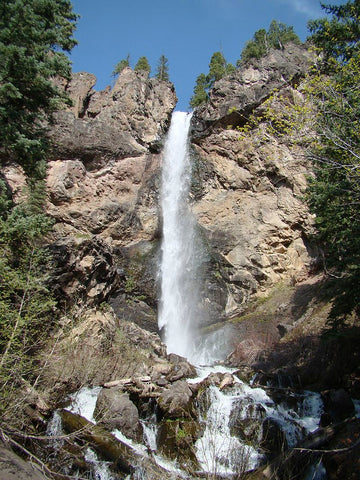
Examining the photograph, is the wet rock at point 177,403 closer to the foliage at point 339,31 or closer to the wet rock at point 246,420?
the wet rock at point 246,420

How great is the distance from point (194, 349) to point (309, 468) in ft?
44.5

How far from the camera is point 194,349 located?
19.0 meters

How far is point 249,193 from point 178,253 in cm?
644

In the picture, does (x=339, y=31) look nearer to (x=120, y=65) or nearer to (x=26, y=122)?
(x=26, y=122)

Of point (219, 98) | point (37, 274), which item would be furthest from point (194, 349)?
point (219, 98)

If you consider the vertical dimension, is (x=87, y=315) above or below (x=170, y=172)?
below

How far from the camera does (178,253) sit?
2361cm

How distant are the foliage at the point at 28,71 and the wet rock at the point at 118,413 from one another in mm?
7123

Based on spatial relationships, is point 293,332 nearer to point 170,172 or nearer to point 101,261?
point 101,261

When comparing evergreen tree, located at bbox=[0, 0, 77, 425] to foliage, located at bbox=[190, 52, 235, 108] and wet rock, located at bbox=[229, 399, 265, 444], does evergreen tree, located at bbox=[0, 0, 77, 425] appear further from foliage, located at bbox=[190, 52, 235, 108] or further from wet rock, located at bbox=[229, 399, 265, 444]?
foliage, located at bbox=[190, 52, 235, 108]

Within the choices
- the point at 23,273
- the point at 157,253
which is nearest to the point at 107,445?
the point at 23,273

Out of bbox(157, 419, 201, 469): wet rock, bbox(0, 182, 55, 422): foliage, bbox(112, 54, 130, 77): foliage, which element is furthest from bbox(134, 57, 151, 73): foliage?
bbox(157, 419, 201, 469): wet rock

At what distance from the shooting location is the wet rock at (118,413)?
26.5 feet

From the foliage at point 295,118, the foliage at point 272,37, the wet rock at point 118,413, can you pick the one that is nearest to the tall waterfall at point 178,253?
the wet rock at point 118,413
